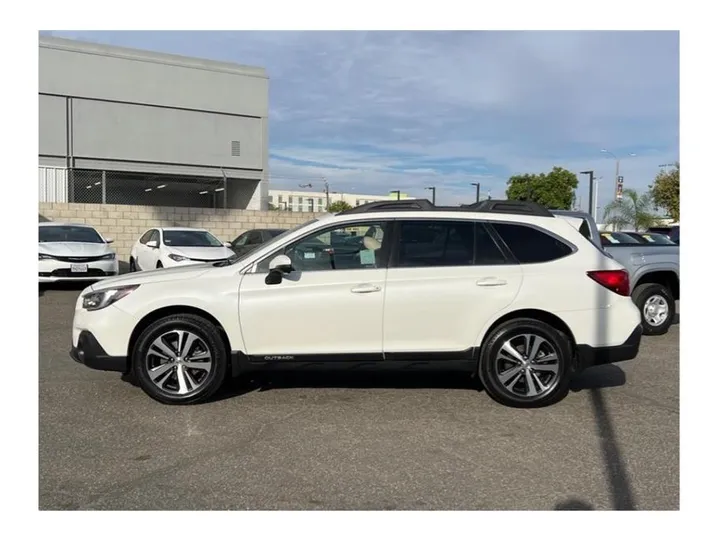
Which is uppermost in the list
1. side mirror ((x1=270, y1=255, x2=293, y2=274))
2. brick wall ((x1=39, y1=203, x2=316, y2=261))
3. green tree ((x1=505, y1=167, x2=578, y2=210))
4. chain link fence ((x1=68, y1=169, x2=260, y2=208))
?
green tree ((x1=505, y1=167, x2=578, y2=210))

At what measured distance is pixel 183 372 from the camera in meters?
5.88

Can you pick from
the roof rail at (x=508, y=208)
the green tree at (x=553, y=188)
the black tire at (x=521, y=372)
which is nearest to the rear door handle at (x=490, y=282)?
the black tire at (x=521, y=372)

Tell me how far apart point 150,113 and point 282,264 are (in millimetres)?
30896

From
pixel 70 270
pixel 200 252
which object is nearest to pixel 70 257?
pixel 70 270

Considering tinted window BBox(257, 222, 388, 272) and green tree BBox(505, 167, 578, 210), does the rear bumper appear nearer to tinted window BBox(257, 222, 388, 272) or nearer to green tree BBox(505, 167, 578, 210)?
tinted window BBox(257, 222, 388, 272)

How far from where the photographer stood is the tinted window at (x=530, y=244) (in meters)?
6.10

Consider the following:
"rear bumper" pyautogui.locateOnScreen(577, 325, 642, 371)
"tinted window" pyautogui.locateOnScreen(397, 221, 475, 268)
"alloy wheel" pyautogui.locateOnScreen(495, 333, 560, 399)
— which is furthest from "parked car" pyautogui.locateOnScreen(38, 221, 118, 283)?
"rear bumper" pyautogui.locateOnScreen(577, 325, 642, 371)

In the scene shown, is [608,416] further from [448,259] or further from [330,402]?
[330,402]

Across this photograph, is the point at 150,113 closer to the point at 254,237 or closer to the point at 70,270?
the point at 254,237

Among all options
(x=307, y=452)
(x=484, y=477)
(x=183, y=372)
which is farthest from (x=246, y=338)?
(x=484, y=477)

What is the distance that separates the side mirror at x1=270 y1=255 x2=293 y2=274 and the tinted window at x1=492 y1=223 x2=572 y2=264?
1.89 m

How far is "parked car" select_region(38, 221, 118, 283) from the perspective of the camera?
14.2 m

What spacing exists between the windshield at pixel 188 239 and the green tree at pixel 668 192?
3225 centimetres

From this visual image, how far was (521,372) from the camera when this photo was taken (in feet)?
19.4
